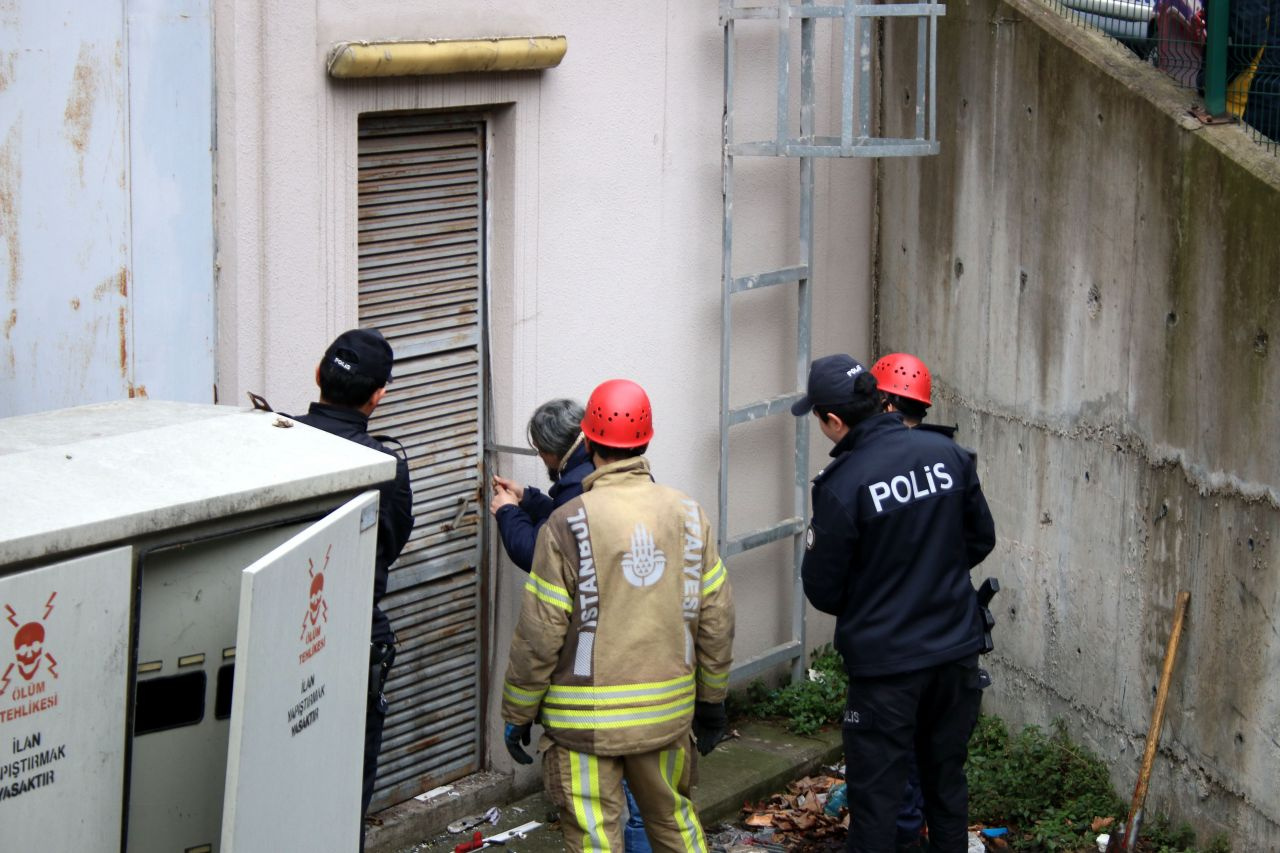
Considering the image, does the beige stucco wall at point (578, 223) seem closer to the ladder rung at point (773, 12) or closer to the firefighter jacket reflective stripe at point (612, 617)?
the ladder rung at point (773, 12)

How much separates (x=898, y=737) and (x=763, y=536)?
1.91 metres

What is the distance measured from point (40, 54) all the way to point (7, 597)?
2.12 metres

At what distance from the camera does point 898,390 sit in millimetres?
6227

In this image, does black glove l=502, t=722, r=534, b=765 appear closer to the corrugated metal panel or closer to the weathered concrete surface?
the corrugated metal panel

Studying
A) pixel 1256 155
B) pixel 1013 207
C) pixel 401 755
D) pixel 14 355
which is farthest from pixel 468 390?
pixel 1256 155

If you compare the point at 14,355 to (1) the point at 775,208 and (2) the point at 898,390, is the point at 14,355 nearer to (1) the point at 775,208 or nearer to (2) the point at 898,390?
(2) the point at 898,390

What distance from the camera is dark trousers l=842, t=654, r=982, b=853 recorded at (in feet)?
18.5

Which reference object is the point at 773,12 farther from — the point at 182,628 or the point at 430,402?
the point at 182,628

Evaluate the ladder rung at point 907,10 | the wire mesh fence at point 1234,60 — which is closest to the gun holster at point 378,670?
the ladder rung at point 907,10

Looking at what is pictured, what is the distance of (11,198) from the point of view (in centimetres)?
477

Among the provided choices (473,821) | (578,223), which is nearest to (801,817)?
(473,821)

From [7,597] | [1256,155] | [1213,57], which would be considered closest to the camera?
[7,597]

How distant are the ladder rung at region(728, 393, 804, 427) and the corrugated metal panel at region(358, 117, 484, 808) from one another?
4.28ft

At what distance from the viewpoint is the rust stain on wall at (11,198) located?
187 inches
